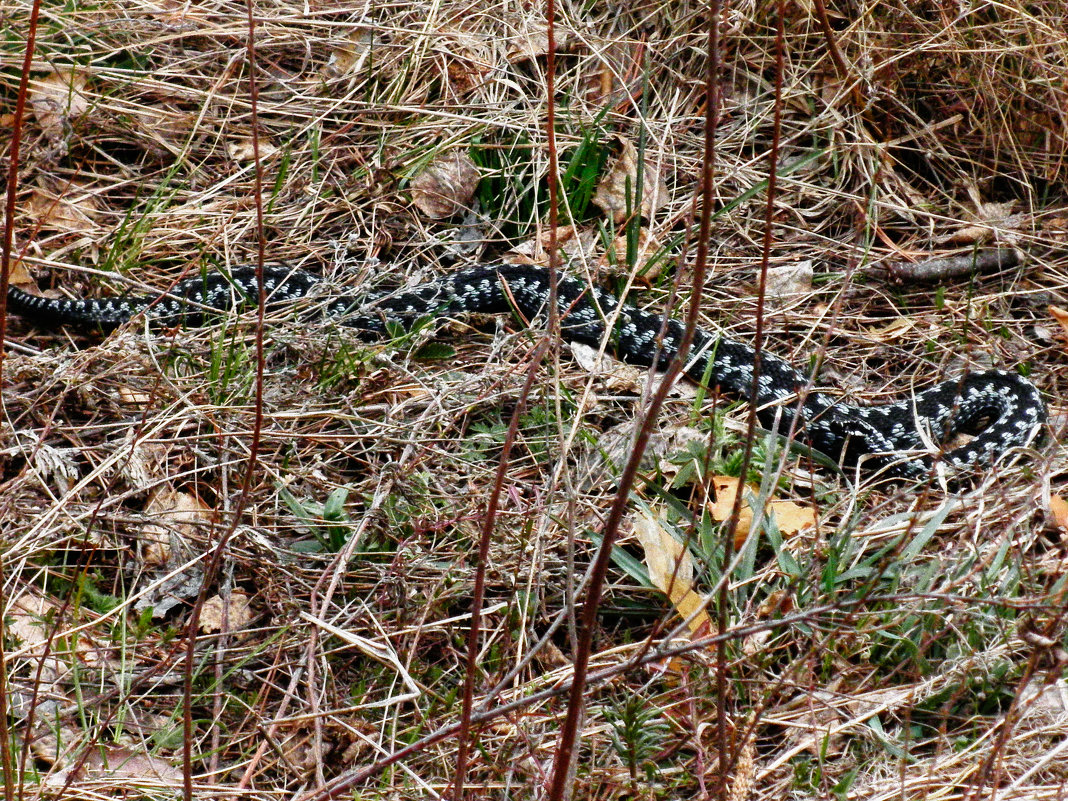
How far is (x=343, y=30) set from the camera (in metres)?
6.50

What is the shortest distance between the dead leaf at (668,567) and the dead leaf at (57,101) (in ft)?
13.4

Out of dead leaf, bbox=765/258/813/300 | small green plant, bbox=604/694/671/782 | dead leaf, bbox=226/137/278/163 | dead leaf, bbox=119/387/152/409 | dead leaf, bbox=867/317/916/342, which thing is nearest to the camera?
small green plant, bbox=604/694/671/782

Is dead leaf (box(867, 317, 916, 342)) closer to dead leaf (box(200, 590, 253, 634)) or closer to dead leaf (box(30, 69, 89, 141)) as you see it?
dead leaf (box(200, 590, 253, 634))

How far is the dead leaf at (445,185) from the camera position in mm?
5914

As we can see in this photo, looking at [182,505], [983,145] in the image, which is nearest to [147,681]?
[182,505]

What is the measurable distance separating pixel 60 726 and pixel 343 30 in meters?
4.57

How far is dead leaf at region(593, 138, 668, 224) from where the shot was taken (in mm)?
5922

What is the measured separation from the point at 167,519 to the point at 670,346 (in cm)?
269

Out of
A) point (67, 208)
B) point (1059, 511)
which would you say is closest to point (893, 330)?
point (1059, 511)

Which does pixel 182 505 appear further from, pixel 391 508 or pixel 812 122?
pixel 812 122

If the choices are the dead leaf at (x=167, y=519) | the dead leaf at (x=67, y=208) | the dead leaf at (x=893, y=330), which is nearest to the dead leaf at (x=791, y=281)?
the dead leaf at (x=893, y=330)

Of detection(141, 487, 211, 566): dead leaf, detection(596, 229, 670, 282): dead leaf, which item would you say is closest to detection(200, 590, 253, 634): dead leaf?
detection(141, 487, 211, 566): dead leaf

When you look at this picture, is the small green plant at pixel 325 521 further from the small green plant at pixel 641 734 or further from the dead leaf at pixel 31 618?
the small green plant at pixel 641 734

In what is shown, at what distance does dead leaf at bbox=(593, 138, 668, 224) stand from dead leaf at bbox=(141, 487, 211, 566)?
9.28 ft
